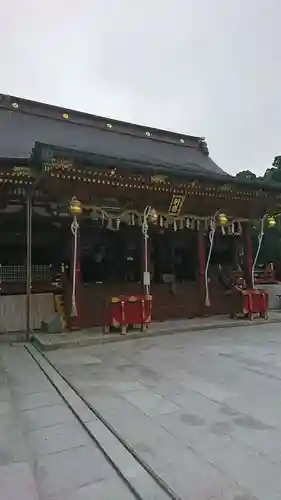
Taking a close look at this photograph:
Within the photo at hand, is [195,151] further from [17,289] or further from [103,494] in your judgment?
[103,494]

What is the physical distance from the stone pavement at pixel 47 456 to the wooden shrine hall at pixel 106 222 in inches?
174

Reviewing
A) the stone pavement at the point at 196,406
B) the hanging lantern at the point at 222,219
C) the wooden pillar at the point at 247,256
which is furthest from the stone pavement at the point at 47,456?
the wooden pillar at the point at 247,256

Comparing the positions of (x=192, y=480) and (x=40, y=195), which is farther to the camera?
(x=40, y=195)

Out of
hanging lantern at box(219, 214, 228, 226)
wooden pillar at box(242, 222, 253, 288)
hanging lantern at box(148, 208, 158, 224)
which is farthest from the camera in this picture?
wooden pillar at box(242, 222, 253, 288)

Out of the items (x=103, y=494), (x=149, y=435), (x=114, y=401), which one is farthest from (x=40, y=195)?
(x=103, y=494)

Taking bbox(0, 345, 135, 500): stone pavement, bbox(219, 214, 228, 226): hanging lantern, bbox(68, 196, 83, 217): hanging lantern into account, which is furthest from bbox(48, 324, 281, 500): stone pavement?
bbox(219, 214, 228, 226): hanging lantern

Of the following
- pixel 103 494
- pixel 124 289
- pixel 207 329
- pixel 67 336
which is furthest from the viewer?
pixel 124 289

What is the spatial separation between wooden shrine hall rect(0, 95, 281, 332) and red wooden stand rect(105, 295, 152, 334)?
0.48 m

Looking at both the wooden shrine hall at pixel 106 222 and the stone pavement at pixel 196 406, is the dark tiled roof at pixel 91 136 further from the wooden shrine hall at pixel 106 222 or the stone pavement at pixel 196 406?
the stone pavement at pixel 196 406

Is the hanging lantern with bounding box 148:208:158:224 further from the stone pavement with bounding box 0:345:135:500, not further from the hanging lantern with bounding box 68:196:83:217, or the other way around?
the stone pavement with bounding box 0:345:135:500

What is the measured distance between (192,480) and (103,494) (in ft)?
1.69

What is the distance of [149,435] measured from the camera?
2877mm

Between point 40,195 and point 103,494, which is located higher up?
point 40,195

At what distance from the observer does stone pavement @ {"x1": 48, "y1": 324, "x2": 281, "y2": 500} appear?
7.45 feet
